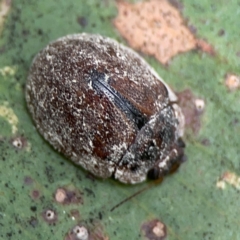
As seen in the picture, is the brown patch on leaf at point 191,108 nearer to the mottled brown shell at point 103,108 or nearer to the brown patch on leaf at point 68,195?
the mottled brown shell at point 103,108

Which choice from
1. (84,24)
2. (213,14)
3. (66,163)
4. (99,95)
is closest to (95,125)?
(99,95)

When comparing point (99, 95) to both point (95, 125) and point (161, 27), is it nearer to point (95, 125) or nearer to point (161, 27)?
point (95, 125)

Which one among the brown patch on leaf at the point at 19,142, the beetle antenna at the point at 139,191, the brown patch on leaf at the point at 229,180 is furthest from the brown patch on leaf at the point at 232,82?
the brown patch on leaf at the point at 19,142

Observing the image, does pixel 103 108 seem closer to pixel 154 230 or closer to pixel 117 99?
pixel 117 99

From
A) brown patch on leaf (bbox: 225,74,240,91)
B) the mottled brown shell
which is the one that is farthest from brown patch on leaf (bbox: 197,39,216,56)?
the mottled brown shell

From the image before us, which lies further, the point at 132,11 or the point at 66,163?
the point at 132,11

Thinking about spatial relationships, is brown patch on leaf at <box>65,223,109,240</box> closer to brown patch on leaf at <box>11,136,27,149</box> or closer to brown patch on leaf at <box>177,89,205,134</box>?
brown patch on leaf at <box>11,136,27,149</box>
